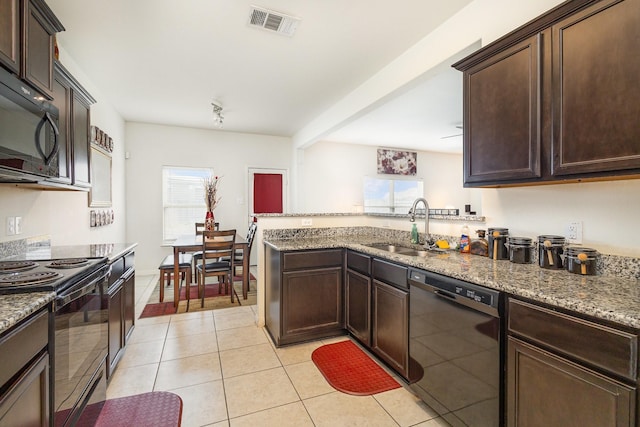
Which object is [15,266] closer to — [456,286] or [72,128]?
[72,128]

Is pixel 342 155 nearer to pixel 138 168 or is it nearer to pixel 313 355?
pixel 138 168

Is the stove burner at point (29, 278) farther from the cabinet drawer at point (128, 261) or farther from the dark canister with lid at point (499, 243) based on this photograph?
the dark canister with lid at point (499, 243)

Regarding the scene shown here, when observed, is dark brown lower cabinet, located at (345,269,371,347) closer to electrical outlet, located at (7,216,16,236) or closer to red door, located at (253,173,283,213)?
electrical outlet, located at (7,216,16,236)

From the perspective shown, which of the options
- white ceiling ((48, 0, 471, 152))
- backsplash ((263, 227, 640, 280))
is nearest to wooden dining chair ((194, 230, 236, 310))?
backsplash ((263, 227, 640, 280))

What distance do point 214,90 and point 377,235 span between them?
2.77 metres

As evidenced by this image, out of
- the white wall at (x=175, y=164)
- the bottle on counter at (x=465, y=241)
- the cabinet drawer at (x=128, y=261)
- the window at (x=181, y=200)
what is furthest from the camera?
the window at (x=181, y=200)

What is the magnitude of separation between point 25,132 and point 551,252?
2.87m

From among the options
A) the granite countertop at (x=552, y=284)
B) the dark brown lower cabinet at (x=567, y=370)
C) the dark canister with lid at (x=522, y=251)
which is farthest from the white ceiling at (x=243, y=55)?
the dark brown lower cabinet at (x=567, y=370)

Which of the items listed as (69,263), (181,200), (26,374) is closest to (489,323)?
(26,374)

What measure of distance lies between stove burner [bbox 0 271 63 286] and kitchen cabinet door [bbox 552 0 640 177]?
2.47 m

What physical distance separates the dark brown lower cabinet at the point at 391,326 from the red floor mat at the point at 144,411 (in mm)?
1420

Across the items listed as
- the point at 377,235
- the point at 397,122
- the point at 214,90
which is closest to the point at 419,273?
the point at 377,235

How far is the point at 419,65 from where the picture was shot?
269 centimetres

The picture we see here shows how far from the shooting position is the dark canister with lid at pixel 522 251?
1815mm
